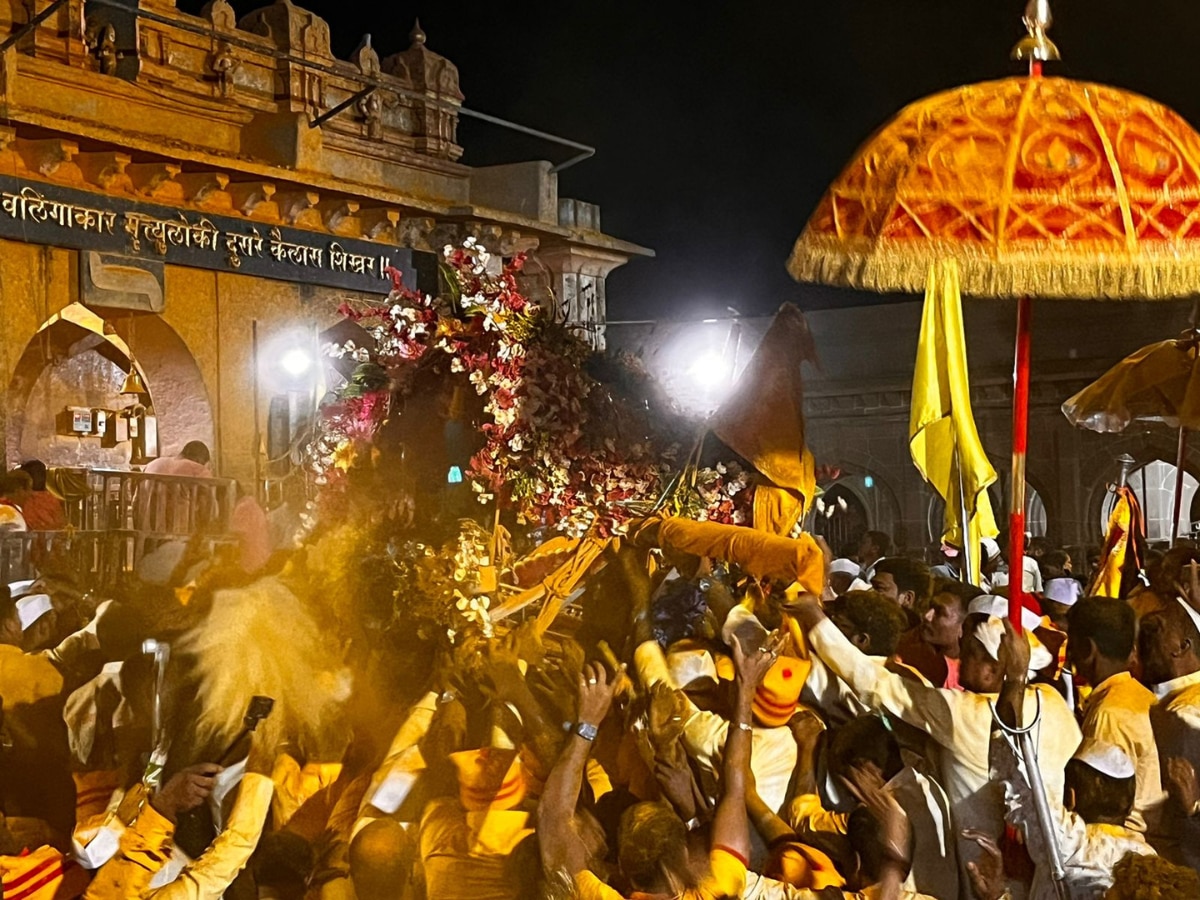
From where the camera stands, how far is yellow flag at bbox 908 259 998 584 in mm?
4457

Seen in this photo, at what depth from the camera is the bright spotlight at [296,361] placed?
14570 mm

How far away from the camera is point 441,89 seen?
1534cm

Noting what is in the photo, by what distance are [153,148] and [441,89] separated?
3.56 metres

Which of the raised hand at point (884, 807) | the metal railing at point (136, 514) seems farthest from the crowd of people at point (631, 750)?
the metal railing at point (136, 514)

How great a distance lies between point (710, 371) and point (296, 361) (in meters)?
8.47

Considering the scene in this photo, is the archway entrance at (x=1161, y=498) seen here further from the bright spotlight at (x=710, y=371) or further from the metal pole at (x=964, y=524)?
the metal pole at (x=964, y=524)

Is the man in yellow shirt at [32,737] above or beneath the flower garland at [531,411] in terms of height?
beneath

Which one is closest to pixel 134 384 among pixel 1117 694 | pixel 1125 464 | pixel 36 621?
pixel 36 621

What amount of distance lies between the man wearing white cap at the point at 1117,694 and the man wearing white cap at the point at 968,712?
110mm

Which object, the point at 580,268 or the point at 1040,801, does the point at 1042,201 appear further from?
the point at 580,268

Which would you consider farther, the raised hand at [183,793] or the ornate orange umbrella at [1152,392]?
the ornate orange umbrella at [1152,392]

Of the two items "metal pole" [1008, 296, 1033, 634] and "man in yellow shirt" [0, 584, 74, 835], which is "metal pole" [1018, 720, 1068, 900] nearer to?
"metal pole" [1008, 296, 1033, 634]

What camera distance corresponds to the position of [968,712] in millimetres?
4371

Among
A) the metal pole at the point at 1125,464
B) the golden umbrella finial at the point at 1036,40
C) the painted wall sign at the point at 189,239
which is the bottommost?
the metal pole at the point at 1125,464
